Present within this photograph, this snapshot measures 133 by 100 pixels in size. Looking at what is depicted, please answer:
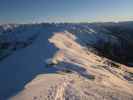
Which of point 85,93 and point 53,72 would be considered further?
point 53,72

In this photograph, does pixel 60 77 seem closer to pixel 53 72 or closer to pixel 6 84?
pixel 53 72

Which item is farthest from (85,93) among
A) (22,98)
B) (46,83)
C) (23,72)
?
(23,72)

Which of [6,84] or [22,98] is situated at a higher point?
[22,98]

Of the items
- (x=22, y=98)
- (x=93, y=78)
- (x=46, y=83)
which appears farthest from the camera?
(x=93, y=78)

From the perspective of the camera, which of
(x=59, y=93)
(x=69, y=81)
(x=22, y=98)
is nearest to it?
(x=22, y=98)

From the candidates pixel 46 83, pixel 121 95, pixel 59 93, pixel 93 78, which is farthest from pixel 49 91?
pixel 93 78

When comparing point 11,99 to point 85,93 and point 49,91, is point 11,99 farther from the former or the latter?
point 85,93

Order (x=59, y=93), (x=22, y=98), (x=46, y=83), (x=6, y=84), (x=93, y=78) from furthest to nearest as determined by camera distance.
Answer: (x=93, y=78) < (x=6, y=84) < (x=46, y=83) < (x=59, y=93) < (x=22, y=98)

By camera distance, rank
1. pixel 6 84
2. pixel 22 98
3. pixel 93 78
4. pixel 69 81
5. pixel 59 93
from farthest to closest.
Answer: pixel 93 78, pixel 6 84, pixel 69 81, pixel 59 93, pixel 22 98

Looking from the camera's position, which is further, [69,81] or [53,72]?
[53,72]
